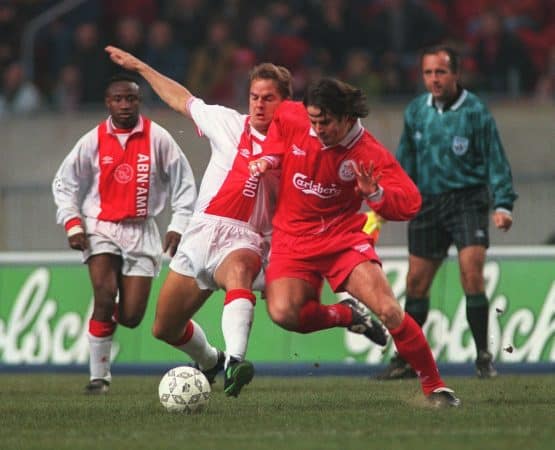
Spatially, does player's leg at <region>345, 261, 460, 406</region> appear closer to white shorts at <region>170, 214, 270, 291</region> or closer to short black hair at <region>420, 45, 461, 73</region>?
white shorts at <region>170, 214, 270, 291</region>

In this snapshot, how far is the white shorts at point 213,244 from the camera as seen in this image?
9.47 m

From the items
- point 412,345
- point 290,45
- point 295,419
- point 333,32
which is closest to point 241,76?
point 290,45

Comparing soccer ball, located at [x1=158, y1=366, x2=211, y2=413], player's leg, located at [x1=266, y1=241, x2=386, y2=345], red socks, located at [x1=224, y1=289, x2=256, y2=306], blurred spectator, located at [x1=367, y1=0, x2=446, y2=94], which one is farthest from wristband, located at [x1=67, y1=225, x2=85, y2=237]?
blurred spectator, located at [x1=367, y1=0, x2=446, y2=94]

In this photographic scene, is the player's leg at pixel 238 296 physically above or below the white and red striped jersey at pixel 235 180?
below

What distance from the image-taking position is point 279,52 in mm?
18141

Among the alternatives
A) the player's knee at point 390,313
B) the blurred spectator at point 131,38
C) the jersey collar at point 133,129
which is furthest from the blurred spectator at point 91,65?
the player's knee at point 390,313

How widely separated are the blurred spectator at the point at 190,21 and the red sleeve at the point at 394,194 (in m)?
10.0

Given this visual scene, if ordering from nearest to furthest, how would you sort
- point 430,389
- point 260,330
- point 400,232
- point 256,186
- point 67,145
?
point 430,389 → point 256,186 → point 260,330 → point 400,232 → point 67,145

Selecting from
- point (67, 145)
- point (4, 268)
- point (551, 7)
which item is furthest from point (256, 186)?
point (551, 7)

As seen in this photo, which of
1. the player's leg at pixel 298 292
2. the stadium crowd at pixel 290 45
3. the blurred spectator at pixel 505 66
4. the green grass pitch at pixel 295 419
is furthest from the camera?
the stadium crowd at pixel 290 45

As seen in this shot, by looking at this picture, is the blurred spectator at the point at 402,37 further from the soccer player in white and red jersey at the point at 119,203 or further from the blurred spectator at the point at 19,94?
the soccer player in white and red jersey at the point at 119,203

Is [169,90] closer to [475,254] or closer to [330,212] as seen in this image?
[330,212]

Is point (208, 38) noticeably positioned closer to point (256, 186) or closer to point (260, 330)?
point (260, 330)

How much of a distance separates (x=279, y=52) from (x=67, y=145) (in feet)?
9.33
